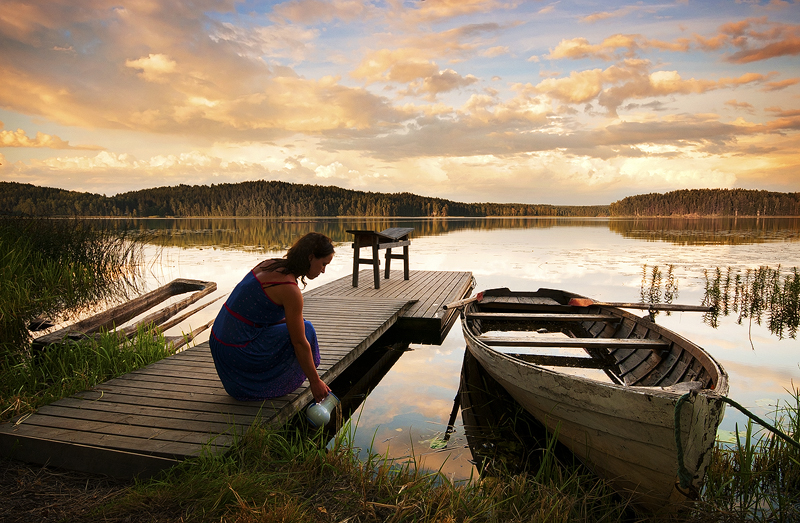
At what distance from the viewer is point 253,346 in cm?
345

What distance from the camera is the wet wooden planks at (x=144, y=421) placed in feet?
9.73

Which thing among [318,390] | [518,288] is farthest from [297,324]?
[518,288]

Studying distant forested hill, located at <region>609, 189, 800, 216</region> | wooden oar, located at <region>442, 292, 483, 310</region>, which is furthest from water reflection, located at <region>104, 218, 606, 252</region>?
distant forested hill, located at <region>609, 189, 800, 216</region>

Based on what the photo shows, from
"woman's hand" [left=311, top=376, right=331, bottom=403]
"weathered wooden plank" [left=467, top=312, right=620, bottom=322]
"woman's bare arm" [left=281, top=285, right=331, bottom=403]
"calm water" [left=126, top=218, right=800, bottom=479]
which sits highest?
"woman's bare arm" [left=281, top=285, right=331, bottom=403]

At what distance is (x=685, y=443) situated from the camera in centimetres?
274

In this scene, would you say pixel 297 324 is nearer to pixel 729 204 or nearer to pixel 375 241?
pixel 375 241

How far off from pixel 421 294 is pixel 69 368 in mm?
6230

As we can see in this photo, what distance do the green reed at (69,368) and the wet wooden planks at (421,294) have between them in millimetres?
3830

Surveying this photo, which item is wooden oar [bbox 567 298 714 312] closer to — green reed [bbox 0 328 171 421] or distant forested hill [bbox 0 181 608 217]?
green reed [bbox 0 328 171 421]

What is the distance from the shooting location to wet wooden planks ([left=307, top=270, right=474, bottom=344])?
783 centimetres

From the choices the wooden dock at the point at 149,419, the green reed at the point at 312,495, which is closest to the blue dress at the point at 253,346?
the wooden dock at the point at 149,419

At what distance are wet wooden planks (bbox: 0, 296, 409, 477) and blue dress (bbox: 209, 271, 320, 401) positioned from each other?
0.14 meters

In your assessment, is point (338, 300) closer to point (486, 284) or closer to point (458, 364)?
point (458, 364)

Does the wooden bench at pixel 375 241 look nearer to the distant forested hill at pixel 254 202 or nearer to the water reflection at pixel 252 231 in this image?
the water reflection at pixel 252 231
